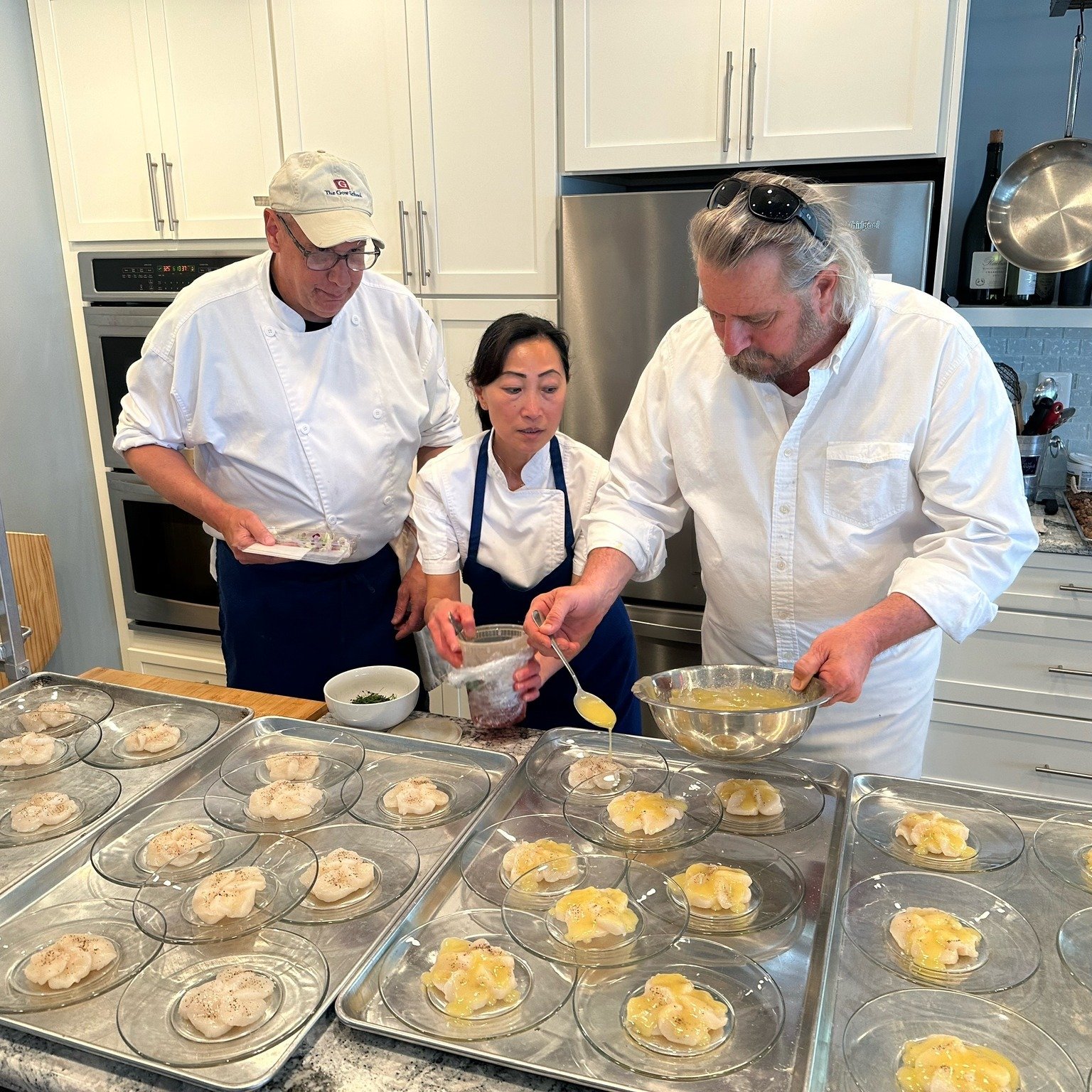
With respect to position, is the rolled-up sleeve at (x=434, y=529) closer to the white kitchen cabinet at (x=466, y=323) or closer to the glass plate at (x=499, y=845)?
the glass plate at (x=499, y=845)

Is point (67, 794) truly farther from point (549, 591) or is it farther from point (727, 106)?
point (727, 106)

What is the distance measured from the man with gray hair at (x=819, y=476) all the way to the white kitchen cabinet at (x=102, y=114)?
2.27m

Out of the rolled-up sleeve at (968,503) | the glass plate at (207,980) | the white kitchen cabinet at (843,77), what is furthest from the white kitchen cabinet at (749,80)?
the glass plate at (207,980)

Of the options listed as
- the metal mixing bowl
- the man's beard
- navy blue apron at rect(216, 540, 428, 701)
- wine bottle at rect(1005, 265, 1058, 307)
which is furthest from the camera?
wine bottle at rect(1005, 265, 1058, 307)

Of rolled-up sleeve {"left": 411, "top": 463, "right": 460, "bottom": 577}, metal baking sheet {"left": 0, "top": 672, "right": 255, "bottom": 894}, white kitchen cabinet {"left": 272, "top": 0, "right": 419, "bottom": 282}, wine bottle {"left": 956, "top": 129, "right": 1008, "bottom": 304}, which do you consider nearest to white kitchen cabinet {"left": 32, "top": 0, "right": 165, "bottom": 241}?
white kitchen cabinet {"left": 272, "top": 0, "right": 419, "bottom": 282}

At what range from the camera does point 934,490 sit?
4.74ft

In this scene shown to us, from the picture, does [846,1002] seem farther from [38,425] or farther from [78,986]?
[38,425]

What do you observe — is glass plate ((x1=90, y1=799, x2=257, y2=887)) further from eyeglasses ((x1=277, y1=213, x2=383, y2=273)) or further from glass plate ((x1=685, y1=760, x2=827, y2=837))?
eyeglasses ((x1=277, y1=213, x2=383, y2=273))

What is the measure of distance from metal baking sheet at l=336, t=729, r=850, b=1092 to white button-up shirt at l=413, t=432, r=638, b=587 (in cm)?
81

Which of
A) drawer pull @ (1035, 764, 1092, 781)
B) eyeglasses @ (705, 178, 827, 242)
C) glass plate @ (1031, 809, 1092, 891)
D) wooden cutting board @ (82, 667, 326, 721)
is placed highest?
eyeglasses @ (705, 178, 827, 242)

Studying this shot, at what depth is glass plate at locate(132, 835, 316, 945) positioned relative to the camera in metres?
1.03

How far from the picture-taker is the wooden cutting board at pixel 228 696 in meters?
1.59

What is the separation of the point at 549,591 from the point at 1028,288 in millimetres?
1721

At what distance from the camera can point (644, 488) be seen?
170cm
